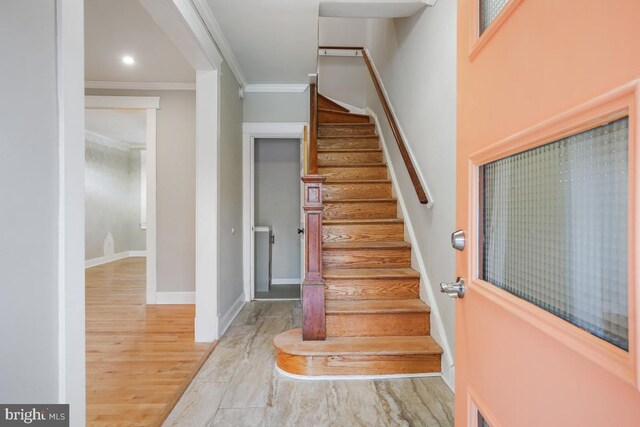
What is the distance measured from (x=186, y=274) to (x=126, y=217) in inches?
176

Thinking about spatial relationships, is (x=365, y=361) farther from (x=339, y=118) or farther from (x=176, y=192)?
(x=339, y=118)

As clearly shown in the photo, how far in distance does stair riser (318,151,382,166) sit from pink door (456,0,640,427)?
2.72 m

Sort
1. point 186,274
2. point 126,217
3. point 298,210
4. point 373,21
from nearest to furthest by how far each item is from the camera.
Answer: point 186,274
point 373,21
point 298,210
point 126,217

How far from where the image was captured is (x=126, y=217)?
720 centimetres

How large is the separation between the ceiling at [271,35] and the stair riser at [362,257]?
5.66 feet

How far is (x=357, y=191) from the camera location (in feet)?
10.7

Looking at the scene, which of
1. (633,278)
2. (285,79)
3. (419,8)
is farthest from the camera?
(285,79)

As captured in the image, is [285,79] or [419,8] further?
[285,79]

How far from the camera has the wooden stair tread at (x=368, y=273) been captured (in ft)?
7.82

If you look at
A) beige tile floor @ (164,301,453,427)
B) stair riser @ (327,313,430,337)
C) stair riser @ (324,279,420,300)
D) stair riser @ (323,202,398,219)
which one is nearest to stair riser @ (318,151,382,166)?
stair riser @ (323,202,398,219)

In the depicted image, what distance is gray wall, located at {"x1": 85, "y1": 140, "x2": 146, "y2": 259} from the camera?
6.01 m

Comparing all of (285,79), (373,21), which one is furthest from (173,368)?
(373,21)

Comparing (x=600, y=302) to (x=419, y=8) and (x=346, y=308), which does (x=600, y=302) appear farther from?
(x=419, y=8)

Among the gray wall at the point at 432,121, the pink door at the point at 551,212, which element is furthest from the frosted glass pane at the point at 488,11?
the gray wall at the point at 432,121
